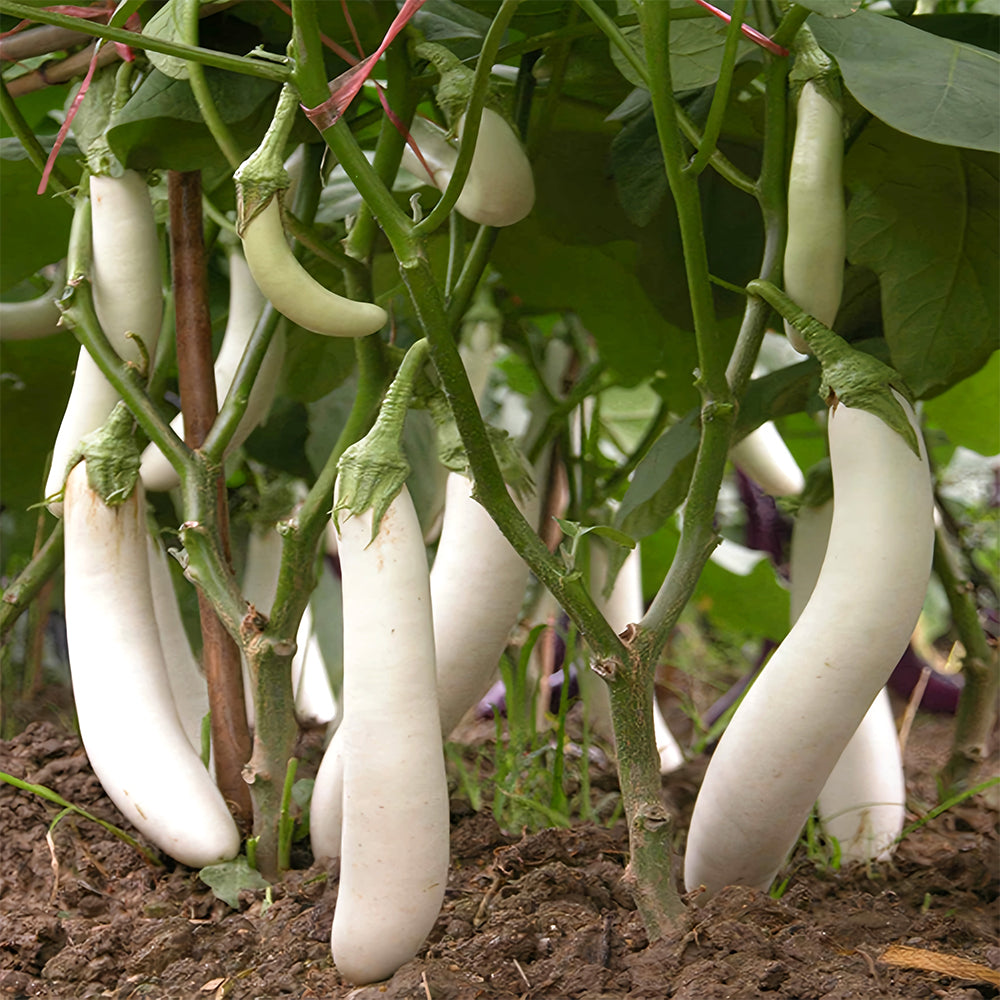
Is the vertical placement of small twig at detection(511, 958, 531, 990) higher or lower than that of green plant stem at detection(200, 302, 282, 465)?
lower

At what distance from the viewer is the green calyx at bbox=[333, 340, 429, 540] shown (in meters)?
0.44

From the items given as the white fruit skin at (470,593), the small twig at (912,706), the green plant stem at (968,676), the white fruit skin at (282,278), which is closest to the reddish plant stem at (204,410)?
the white fruit skin at (470,593)

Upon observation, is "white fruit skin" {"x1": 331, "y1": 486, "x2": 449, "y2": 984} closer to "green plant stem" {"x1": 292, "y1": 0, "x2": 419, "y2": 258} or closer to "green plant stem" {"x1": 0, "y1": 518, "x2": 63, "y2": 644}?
"green plant stem" {"x1": 292, "y1": 0, "x2": 419, "y2": 258}

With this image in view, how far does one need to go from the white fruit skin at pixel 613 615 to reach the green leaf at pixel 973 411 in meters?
0.25

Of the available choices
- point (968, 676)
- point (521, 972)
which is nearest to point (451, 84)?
point (521, 972)

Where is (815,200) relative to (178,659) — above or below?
above

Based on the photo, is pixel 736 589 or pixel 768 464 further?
pixel 736 589

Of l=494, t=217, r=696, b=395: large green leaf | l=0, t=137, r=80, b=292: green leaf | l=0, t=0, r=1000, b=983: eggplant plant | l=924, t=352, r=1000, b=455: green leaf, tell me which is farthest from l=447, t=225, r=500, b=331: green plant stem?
l=924, t=352, r=1000, b=455: green leaf

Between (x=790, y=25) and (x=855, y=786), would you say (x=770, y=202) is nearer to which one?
(x=790, y=25)

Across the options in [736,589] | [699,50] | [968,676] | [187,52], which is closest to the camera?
[187,52]

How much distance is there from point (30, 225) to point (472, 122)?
471 millimetres

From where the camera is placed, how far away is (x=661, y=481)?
61 cm

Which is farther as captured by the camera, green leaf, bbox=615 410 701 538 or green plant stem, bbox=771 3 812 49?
green leaf, bbox=615 410 701 538

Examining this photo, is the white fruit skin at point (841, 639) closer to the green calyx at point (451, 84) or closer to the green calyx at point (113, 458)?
the green calyx at point (451, 84)
